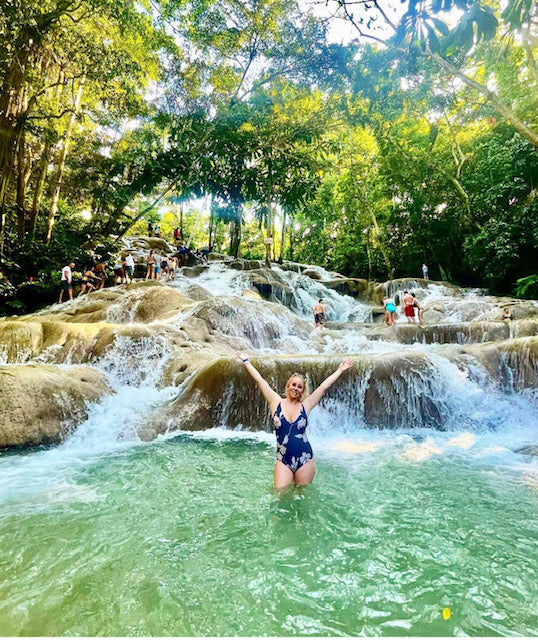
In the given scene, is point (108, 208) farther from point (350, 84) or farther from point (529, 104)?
point (529, 104)

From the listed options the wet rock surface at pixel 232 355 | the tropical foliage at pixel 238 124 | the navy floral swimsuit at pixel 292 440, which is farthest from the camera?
the tropical foliage at pixel 238 124

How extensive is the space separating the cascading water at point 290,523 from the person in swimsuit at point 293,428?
0.69 ft

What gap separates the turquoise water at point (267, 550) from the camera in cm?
232

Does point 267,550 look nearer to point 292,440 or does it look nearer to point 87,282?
point 292,440

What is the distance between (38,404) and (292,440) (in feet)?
15.5

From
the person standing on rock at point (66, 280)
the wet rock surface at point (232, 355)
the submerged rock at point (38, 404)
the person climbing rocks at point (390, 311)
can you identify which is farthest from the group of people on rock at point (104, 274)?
the person climbing rocks at point (390, 311)

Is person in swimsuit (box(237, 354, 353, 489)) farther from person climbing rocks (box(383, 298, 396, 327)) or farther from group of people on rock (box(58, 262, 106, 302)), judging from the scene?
group of people on rock (box(58, 262, 106, 302))

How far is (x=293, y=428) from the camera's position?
376cm

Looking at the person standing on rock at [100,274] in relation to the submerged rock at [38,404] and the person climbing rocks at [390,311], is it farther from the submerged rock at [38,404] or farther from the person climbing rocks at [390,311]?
the person climbing rocks at [390,311]

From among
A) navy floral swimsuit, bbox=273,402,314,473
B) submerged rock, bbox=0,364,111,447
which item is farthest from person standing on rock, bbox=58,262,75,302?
navy floral swimsuit, bbox=273,402,314,473

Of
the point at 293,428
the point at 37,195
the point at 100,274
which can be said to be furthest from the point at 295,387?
the point at 37,195

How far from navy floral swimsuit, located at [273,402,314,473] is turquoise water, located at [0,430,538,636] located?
34 cm

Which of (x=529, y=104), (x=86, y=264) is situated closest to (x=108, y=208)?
(x=86, y=264)

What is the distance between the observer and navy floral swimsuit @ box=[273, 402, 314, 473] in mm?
3766
